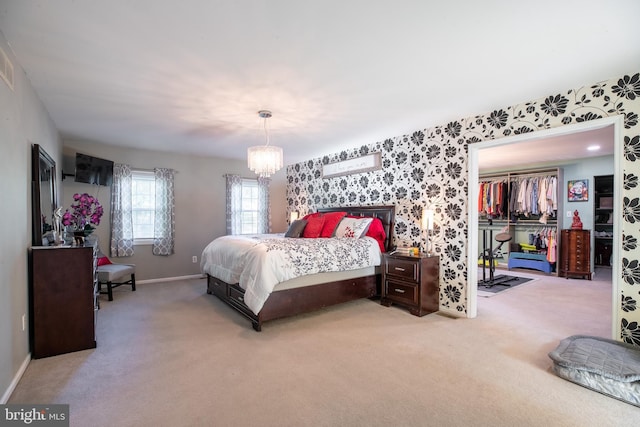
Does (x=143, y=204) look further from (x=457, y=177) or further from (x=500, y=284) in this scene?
(x=500, y=284)

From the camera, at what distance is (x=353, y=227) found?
4344 millimetres

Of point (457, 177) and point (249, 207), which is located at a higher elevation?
point (457, 177)

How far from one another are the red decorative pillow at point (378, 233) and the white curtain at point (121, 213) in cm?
402

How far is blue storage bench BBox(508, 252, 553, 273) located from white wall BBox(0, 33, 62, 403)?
7.88m

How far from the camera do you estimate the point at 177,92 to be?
9.16 feet

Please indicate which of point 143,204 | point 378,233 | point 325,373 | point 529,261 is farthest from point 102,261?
point 529,261

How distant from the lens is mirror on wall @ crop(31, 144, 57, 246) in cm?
261

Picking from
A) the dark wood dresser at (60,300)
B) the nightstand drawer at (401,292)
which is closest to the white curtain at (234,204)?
the dark wood dresser at (60,300)

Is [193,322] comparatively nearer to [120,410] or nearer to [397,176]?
[120,410]

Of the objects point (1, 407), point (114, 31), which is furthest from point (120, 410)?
point (114, 31)

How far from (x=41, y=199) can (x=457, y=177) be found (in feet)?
14.3

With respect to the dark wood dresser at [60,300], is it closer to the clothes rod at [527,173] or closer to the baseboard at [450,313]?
the baseboard at [450,313]

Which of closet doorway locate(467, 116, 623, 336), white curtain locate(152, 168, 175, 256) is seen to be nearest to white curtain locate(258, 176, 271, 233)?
white curtain locate(152, 168, 175, 256)

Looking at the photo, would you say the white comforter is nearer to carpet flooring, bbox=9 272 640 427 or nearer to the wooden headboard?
the wooden headboard
